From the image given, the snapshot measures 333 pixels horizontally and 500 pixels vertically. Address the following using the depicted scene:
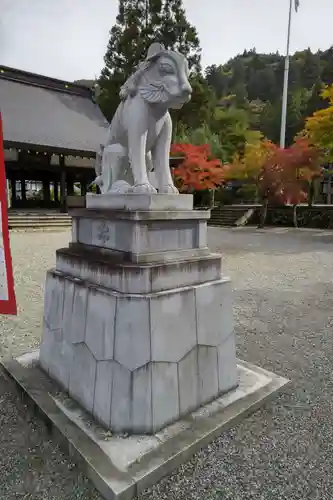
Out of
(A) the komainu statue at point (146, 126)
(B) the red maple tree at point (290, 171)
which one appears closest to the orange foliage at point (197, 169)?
(B) the red maple tree at point (290, 171)

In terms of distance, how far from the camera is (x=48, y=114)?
1620cm

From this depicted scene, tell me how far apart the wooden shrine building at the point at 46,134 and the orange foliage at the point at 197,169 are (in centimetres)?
397

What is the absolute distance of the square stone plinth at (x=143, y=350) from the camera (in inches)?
68.6

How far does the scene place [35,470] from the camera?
5.37 ft

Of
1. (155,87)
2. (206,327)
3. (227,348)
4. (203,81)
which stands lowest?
(227,348)

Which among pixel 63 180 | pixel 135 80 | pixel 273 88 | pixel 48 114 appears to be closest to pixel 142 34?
pixel 48 114

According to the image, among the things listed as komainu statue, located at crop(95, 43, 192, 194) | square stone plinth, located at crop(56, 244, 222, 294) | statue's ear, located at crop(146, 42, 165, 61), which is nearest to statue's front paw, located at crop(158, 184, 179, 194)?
komainu statue, located at crop(95, 43, 192, 194)

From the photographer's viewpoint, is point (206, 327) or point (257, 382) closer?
point (206, 327)

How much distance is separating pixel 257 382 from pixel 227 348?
435mm

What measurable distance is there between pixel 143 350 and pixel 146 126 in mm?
1326

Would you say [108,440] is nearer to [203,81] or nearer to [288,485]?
[288,485]

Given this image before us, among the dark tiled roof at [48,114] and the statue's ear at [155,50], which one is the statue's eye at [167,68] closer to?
the statue's ear at [155,50]

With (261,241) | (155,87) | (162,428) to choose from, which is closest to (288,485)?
(162,428)

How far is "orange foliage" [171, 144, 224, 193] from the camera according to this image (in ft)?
49.9
